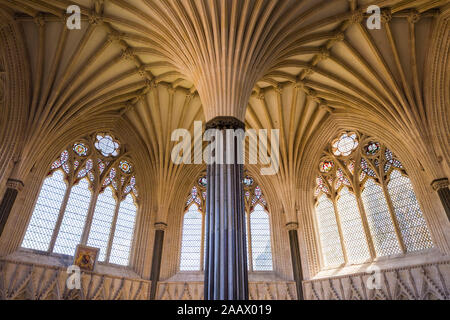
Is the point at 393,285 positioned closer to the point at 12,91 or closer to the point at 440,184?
the point at 440,184

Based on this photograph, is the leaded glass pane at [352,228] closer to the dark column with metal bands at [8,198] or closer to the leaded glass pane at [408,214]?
the leaded glass pane at [408,214]

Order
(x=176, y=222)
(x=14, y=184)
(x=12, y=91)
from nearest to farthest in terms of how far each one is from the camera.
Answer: (x=14, y=184), (x=12, y=91), (x=176, y=222)

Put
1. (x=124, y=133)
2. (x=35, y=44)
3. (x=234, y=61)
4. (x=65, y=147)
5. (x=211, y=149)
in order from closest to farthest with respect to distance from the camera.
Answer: (x=211, y=149) < (x=234, y=61) < (x=35, y=44) < (x=65, y=147) < (x=124, y=133)

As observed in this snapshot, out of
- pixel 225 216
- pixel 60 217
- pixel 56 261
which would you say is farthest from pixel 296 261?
pixel 60 217

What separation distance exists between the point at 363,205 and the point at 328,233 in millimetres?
2040

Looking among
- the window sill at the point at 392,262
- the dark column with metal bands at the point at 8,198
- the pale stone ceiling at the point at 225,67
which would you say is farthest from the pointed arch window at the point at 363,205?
the dark column with metal bands at the point at 8,198

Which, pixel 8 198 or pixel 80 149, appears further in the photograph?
pixel 80 149

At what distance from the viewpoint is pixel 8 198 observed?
39.3ft

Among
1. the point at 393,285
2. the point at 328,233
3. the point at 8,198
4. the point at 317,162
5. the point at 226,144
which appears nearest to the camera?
the point at 226,144

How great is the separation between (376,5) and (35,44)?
13.1 m

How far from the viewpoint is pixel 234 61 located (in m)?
10.9

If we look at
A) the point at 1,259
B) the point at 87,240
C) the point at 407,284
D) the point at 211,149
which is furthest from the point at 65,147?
the point at 407,284

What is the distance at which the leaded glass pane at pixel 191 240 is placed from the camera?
15.6 m
